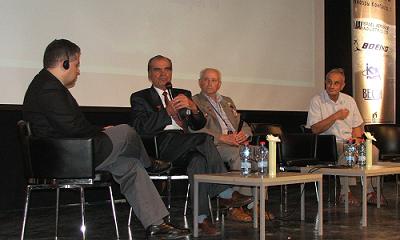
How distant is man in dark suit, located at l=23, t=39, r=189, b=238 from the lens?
347cm

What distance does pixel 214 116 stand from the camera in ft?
16.1

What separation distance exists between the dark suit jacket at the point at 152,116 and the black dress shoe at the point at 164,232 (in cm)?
96

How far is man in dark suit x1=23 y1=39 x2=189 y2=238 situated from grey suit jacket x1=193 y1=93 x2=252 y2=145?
1.15 metres

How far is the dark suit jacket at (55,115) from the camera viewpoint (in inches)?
Answer: 136

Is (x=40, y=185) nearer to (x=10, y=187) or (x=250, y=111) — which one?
(x=10, y=187)

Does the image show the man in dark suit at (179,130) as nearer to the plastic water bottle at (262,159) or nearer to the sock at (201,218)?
the sock at (201,218)

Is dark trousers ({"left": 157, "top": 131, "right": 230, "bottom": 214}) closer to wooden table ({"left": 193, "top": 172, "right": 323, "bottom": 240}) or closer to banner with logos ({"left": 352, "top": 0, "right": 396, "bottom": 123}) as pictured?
wooden table ({"left": 193, "top": 172, "right": 323, "bottom": 240})

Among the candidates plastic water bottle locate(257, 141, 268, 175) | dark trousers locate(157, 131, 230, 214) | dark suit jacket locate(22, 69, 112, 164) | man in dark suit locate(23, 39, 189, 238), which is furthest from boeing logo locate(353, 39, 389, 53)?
dark suit jacket locate(22, 69, 112, 164)

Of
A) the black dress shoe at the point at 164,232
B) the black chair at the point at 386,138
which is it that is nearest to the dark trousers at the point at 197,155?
the black dress shoe at the point at 164,232

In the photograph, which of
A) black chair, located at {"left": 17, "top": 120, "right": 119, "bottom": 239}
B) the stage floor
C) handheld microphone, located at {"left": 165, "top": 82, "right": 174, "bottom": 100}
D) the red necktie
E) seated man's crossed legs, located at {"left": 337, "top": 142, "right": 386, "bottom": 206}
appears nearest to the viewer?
black chair, located at {"left": 17, "top": 120, "right": 119, "bottom": 239}

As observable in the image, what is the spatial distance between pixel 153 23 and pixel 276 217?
2056 millimetres

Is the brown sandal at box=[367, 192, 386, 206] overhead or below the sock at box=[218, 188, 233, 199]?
below

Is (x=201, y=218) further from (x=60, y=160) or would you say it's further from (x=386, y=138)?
(x=386, y=138)

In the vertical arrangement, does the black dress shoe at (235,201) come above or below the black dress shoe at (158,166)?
below
